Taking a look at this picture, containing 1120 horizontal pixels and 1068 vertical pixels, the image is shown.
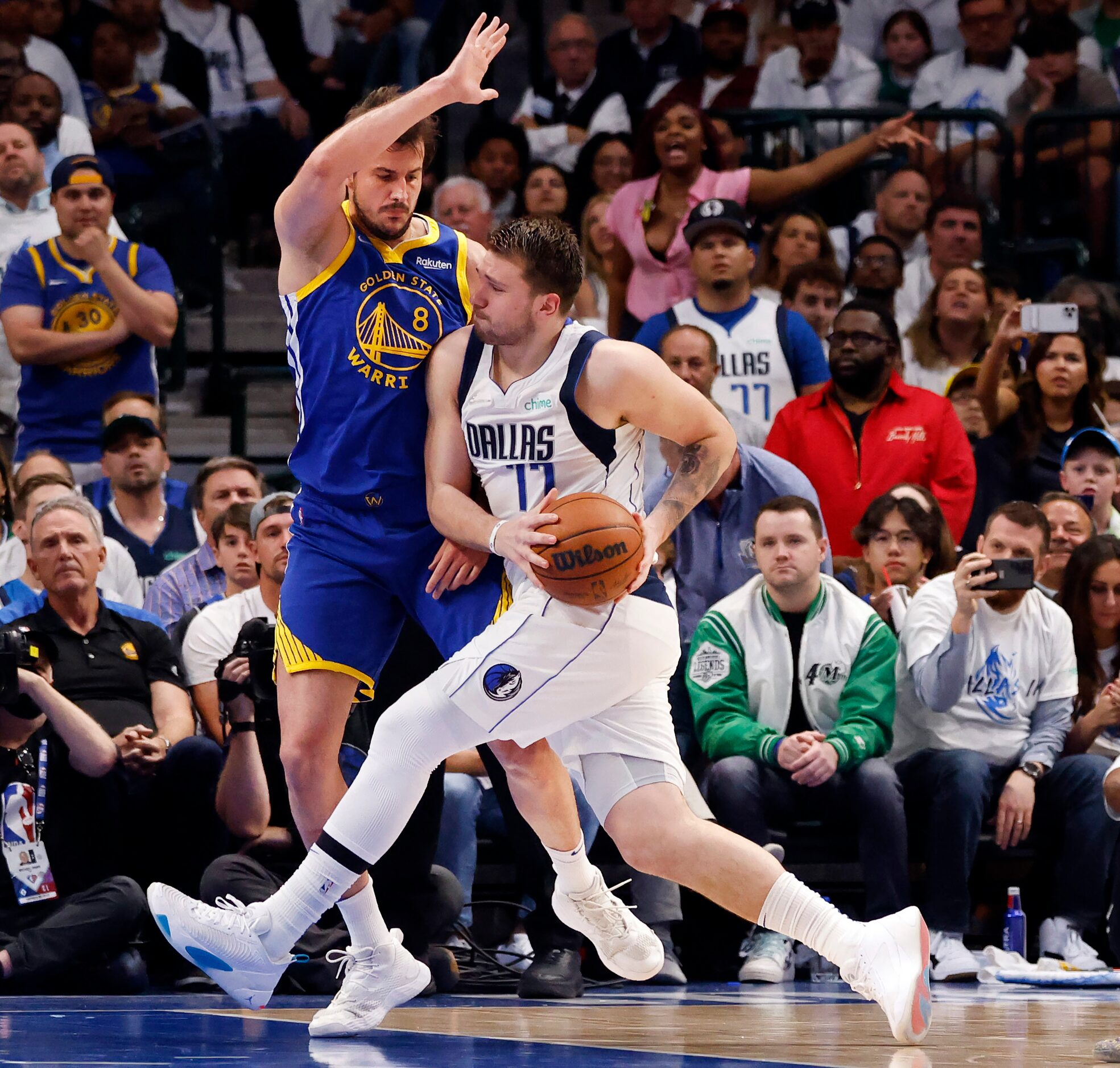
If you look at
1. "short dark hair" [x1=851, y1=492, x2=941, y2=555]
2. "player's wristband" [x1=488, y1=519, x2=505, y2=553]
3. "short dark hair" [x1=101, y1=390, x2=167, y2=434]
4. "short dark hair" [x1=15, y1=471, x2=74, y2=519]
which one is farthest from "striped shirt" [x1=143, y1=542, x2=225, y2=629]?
"player's wristband" [x1=488, y1=519, x2=505, y2=553]

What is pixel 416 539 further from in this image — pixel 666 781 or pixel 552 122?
pixel 552 122

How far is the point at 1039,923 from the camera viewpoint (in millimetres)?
7512

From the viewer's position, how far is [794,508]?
715 centimetres

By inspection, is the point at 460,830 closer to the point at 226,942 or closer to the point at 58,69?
the point at 226,942

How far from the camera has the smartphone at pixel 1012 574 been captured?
7094 millimetres

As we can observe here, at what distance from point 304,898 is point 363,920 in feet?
1.32

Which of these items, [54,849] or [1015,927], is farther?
[1015,927]

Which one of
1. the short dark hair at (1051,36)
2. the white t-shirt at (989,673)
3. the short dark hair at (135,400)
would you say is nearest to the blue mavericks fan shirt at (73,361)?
the short dark hair at (135,400)

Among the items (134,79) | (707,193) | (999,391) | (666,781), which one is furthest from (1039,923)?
(134,79)

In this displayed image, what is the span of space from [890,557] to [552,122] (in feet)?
17.8

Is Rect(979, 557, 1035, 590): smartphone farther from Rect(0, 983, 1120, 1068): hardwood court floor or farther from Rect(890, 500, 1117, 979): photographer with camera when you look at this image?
Rect(0, 983, 1120, 1068): hardwood court floor

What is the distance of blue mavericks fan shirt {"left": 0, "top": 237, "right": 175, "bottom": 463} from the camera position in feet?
29.7

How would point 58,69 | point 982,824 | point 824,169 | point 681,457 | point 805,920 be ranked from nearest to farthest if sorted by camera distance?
point 805,920 < point 681,457 < point 982,824 < point 824,169 < point 58,69

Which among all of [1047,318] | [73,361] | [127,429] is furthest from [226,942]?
[1047,318]
